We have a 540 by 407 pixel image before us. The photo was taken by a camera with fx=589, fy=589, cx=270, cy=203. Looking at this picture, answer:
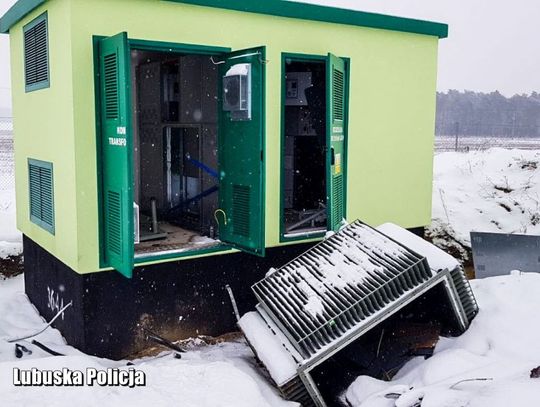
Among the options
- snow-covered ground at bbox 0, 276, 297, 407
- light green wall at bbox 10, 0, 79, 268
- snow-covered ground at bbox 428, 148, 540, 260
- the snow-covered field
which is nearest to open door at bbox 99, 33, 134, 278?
light green wall at bbox 10, 0, 79, 268

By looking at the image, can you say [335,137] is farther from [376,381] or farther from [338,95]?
[376,381]

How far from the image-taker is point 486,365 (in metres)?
4.61

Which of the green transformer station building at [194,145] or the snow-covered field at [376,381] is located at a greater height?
the green transformer station building at [194,145]

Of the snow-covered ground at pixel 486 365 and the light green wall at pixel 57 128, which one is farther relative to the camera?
the light green wall at pixel 57 128

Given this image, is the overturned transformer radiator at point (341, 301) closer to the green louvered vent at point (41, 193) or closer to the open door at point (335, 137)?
the open door at point (335, 137)

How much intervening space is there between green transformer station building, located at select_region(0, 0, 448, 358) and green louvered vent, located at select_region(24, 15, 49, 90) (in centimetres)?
4

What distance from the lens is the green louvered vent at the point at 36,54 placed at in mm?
6380

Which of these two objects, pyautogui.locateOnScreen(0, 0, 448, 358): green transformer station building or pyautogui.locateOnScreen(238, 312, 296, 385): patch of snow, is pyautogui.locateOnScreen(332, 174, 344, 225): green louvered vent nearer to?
pyautogui.locateOnScreen(0, 0, 448, 358): green transformer station building

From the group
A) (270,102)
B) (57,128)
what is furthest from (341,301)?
(57,128)

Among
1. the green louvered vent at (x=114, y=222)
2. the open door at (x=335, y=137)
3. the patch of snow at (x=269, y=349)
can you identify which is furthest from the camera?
the open door at (x=335, y=137)

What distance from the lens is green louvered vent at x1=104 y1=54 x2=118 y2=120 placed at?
5.33m

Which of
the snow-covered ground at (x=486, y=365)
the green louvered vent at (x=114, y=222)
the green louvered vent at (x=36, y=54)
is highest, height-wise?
the green louvered vent at (x=36, y=54)

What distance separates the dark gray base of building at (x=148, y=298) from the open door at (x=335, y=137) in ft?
2.52

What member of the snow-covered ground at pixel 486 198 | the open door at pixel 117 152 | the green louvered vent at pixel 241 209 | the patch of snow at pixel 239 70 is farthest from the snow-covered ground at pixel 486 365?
the snow-covered ground at pixel 486 198
